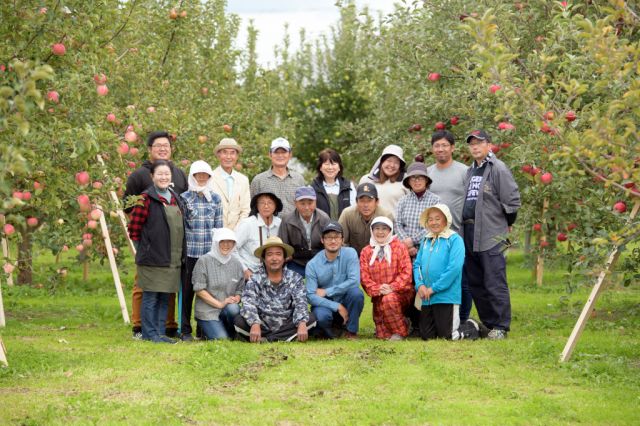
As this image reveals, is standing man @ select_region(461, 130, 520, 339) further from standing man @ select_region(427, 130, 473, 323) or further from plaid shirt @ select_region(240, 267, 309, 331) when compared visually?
plaid shirt @ select_region(240, 267, 309, 331)

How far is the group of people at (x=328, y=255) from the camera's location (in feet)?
34.7

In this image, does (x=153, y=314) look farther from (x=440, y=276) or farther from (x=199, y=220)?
(x=440, y=276)

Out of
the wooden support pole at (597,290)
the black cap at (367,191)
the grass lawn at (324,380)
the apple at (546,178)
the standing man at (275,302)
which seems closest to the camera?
the grass lawn at (324,380)

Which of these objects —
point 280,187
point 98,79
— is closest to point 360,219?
point 280,187

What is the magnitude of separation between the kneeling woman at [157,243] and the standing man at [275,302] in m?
0.80

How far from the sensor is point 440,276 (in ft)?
34.9

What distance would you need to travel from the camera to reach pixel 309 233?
443 inches

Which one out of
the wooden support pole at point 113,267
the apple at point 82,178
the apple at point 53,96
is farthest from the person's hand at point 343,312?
the apple at point 53,96

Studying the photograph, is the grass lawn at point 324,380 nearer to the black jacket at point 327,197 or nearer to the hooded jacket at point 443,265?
the hooded jacket at point 443,265

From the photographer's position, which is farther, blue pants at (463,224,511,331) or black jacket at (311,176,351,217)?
black jacket at (311,176,351,217)

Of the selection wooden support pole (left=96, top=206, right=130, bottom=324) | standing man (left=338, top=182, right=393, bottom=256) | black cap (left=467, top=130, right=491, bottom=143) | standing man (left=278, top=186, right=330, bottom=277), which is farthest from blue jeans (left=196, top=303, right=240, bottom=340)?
black cap (left=467, top=130, right=491, bottom=143)

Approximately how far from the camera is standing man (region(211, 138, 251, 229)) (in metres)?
11.8

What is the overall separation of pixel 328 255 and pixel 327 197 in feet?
3.34

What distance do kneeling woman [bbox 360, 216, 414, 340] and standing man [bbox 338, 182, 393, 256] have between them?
0.34 meters
